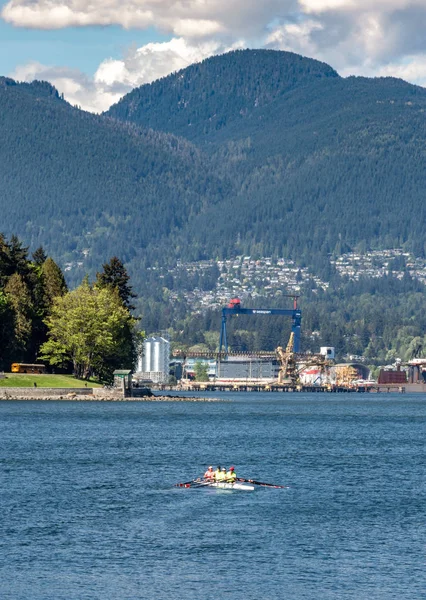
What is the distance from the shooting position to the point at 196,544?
6322 centimetres

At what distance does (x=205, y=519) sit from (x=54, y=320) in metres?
101

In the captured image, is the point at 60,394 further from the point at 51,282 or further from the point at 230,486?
the point at 230,486

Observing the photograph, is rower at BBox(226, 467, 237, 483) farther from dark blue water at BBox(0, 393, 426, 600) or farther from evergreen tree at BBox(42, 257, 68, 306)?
evergreen tree at BBox(42, 257, 68, 306)

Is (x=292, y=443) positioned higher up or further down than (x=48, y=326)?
further down

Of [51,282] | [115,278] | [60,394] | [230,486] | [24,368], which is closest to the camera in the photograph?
[230,486]

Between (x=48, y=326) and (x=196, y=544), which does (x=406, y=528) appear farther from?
(x=48, y=326)

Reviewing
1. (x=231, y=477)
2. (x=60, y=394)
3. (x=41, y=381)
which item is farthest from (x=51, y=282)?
(x=231, y=477)

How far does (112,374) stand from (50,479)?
102875mm

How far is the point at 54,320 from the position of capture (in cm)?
16875

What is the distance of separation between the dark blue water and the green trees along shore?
4613 cm

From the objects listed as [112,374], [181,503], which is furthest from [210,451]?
[112,374]

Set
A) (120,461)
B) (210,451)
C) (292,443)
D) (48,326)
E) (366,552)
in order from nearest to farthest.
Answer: (366,552) → (120,461) → (210,451) → (292,443) → (48,326)

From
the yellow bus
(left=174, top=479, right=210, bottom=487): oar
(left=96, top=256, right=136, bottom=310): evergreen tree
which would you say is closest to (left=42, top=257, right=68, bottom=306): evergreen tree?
the yellow bus

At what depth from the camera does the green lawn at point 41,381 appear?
6427 inches
